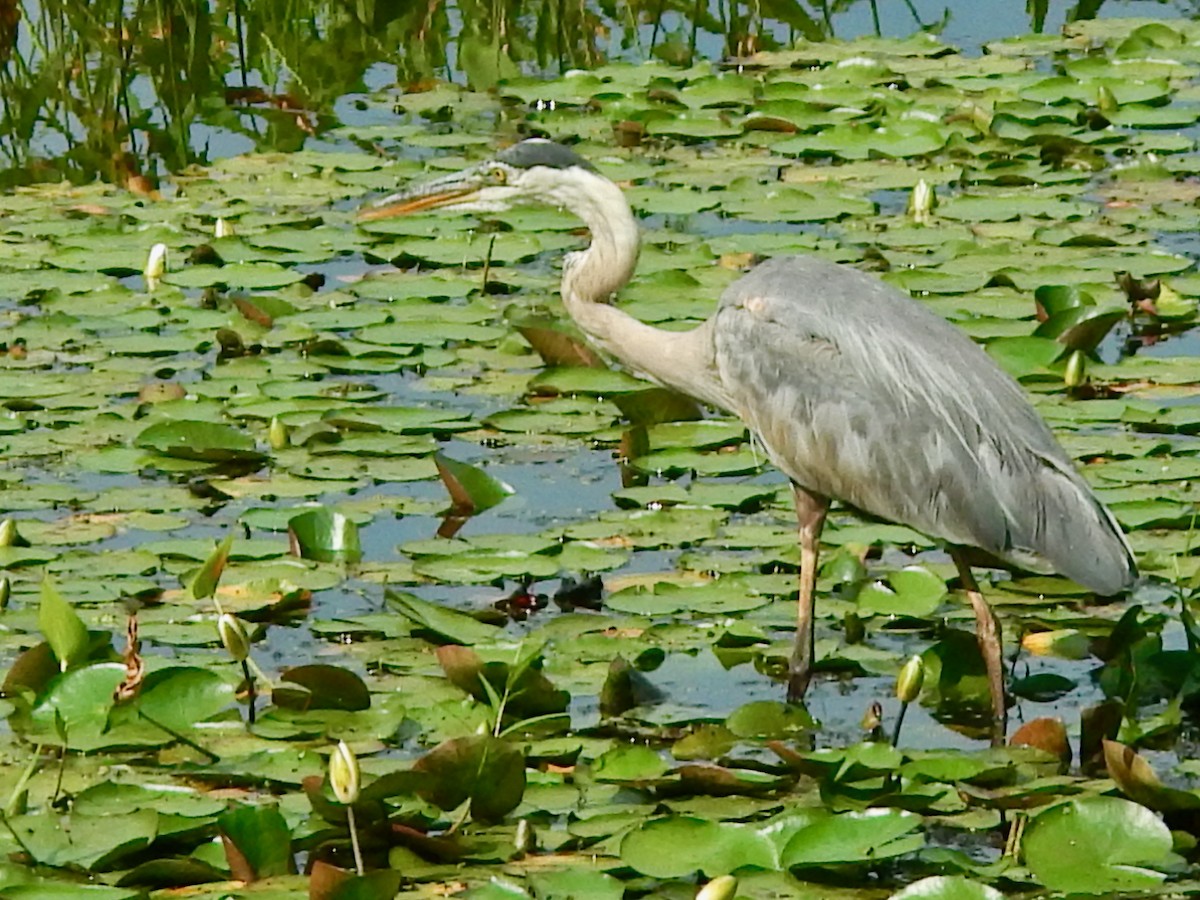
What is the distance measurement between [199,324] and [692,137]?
2.80m

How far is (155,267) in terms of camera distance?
24.8ft

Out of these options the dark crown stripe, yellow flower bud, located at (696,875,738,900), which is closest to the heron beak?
the dark crown stripe

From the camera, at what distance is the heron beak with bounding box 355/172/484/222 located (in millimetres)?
6141

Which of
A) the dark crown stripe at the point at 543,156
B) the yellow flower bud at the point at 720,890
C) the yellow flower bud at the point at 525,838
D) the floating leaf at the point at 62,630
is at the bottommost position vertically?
the yellow flower bud at the point at 525,838

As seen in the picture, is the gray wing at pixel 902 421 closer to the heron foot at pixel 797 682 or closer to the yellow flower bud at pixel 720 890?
the heron foot at pixel 797 682

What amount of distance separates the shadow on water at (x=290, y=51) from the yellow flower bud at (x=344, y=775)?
535 centimetres

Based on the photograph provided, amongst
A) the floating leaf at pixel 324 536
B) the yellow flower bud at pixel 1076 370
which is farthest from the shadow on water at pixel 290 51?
the yellow flower bud at pixel 1076 370

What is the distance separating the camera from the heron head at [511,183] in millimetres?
5785

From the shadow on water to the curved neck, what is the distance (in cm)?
334

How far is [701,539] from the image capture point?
18.3ft

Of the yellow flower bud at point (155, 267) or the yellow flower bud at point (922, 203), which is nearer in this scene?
the yellow flower bud at point (155, 267)

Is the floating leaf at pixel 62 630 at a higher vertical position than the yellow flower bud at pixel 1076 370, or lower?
lower

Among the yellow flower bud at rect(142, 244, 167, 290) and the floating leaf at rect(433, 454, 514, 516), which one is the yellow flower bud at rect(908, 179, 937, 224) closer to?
the yellow flower bud at rect(142, 244, 167, 290)

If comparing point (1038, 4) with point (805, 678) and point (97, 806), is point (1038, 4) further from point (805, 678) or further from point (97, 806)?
point (97, 806)
